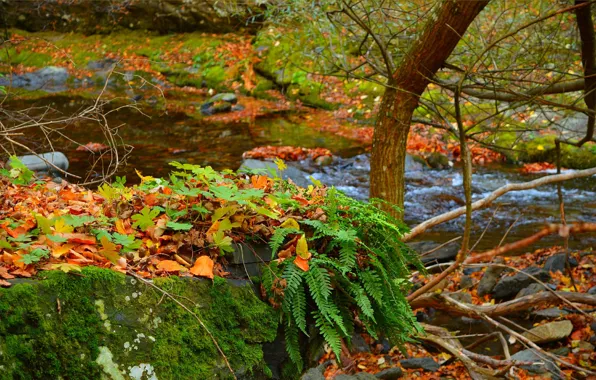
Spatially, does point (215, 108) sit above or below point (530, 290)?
below

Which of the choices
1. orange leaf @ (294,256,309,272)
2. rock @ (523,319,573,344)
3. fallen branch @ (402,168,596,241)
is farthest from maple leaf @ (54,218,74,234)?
rock @ (523,319,573,344)

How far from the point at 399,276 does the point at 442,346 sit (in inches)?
83.1

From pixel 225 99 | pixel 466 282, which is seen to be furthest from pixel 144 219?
pixel 225 99

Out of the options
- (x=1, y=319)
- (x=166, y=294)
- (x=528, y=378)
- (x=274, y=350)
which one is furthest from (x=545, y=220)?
(x=1, y=319)

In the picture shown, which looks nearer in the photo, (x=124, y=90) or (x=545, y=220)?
(x=545, y=220)

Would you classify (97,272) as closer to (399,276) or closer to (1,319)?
(1,319)

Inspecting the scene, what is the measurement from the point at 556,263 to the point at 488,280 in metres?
1.05

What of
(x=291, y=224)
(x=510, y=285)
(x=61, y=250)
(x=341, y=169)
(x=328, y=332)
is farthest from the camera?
(x=341, y=169)

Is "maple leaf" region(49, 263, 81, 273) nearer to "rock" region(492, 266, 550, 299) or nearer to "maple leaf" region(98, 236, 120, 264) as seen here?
"maple leaf" region(98, 236, 120, 264)

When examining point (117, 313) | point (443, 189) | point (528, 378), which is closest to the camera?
point (117, 313)

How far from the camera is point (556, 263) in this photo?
7.09 meters

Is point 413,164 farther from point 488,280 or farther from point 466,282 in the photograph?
point 488,280

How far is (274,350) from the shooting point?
2906 mm

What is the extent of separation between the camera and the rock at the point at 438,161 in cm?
1195
